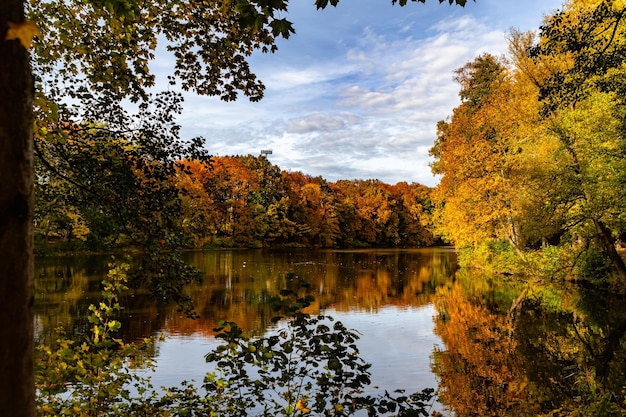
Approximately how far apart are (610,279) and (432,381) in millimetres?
12751

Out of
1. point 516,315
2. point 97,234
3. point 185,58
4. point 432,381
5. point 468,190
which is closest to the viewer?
point 97,234

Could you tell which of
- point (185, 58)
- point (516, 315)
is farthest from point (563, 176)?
point (185, 58)

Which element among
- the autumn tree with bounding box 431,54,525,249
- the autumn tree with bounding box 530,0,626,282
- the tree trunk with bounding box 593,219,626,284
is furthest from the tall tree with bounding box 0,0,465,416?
the autumn tree with bounding box 431,54,525,249

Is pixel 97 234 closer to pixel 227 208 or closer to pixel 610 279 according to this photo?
pixel 610 279

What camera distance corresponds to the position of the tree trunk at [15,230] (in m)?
1.46

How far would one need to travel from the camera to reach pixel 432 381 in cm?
923

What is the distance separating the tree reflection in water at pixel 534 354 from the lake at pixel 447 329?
0.03 meters

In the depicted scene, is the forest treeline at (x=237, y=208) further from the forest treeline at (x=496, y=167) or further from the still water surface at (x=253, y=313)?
the still water surface at (x=253, y=313)

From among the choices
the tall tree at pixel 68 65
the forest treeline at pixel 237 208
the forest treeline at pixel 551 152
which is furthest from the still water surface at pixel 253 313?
the forest treeline at pixel 551 152

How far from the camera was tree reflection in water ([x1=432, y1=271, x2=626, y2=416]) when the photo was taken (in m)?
7.84

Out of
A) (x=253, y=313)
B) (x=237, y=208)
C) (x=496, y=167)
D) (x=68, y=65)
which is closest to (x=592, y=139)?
(x=496, y=167)

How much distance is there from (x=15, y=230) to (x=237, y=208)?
200ft

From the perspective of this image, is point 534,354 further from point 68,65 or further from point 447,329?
point 68,65

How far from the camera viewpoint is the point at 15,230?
4.96ft
